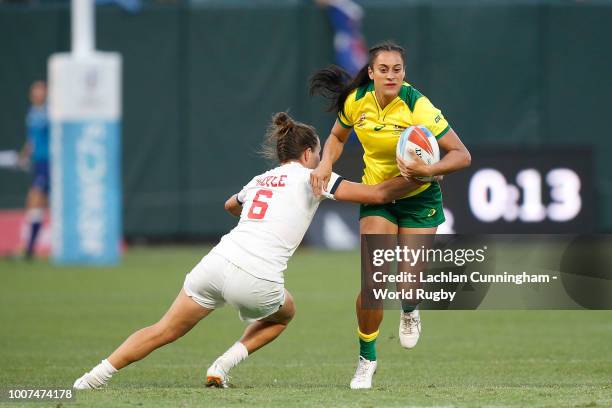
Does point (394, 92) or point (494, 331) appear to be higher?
point (394, 92)

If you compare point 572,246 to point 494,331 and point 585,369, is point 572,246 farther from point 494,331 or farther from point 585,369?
point 494,331

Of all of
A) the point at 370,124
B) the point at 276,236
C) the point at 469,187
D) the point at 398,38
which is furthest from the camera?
the point at 398,38

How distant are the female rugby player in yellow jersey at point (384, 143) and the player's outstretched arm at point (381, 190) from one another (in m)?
0.20

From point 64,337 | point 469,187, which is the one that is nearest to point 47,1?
point 469,187

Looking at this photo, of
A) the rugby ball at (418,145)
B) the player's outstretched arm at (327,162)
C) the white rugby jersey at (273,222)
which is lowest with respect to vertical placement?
the white rugby jersey at (273,222)

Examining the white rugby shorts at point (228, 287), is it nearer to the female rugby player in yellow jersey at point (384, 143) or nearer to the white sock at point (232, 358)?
the white sock at point (232, 358)

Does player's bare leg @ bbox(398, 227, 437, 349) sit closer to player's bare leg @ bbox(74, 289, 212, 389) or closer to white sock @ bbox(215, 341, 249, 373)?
white sock @ bbox(215, 341, 249, 373)

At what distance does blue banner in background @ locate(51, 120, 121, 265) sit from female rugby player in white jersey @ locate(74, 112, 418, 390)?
945cm

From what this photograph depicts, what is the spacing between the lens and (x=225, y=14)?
19.6m

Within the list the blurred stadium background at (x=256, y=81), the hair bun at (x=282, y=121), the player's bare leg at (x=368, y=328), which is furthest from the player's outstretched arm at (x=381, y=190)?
the blurred stadium background at (x=256, y=81)

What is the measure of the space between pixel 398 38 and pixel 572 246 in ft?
40.2

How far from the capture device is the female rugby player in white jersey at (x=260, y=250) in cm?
677

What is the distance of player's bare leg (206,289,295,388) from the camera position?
Result: 23.4 ft

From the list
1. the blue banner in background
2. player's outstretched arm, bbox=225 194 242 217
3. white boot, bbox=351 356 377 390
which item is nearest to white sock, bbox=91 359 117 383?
player's outstretched arm, bbox=225 194 242 217
